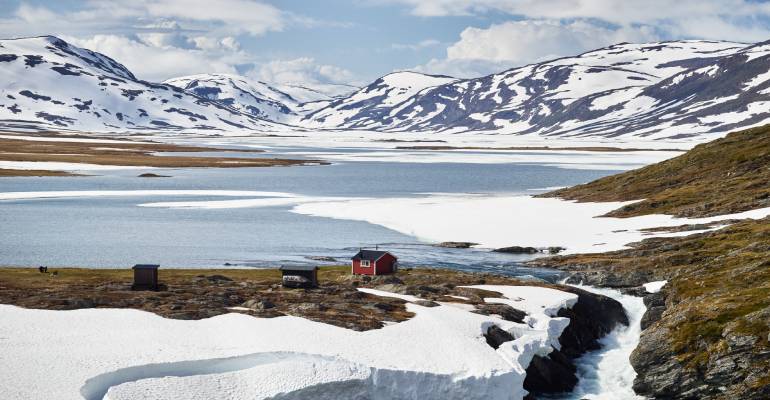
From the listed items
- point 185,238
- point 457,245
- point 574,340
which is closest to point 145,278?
point 574,340

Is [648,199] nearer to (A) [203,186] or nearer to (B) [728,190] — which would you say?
(B) [728,190]

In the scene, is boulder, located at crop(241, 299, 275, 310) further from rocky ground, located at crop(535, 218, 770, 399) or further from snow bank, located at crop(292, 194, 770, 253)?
snow bank, located at crop(292, 194, 770, 253)

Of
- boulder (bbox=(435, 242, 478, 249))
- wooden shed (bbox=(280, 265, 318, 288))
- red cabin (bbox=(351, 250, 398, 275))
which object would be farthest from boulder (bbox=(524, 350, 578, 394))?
boulder (bbox=(435, 242, 478, 249))

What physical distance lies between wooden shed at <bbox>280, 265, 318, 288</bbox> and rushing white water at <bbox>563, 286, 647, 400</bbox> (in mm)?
22318

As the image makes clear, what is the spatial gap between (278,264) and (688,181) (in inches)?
3194

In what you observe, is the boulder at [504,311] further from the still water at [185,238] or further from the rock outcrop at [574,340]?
the still water at [185,238]

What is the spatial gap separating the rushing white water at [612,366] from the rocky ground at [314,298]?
0.73m

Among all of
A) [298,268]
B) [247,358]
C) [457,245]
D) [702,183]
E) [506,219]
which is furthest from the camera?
[702,183]

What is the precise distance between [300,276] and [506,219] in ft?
200

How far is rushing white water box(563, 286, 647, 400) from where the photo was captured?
52.8 meters

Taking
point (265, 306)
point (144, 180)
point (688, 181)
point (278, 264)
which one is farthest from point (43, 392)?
point (144, 180)

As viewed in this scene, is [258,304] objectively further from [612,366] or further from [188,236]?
[188,236]

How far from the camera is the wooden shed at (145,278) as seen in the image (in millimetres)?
66062

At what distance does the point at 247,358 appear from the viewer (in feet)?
151
